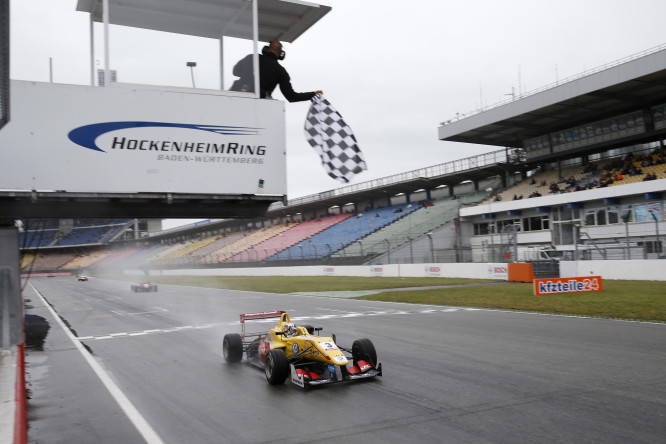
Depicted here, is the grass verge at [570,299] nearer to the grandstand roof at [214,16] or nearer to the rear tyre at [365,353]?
the rear tyre at [365,353]

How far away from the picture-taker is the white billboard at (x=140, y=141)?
431 cm

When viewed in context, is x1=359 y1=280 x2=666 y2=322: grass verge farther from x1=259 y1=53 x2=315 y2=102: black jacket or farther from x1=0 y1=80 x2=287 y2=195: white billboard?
x1=0 y1=80 x2=287 y2=195: white billboard

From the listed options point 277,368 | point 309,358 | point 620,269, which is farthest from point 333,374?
point 620,269

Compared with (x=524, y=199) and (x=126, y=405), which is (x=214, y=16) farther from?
(x=524, y=199)

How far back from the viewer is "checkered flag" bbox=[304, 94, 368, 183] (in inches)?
217

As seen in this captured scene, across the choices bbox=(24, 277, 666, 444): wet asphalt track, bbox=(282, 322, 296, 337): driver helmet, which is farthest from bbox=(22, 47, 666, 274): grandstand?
bbox=(282, 322, 296, 337): driver helmet

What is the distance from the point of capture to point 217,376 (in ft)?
27.5

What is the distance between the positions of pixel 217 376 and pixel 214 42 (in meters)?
5.19

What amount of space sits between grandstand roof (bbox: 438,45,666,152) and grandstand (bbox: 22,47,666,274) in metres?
0.07

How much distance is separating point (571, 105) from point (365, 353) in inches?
1260

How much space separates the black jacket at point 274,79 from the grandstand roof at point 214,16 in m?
0.29

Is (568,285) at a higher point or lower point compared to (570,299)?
higher

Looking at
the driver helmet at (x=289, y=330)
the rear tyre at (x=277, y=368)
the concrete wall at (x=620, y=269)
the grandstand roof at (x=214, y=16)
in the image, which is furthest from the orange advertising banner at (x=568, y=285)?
the grandstand roof at (x=214, y=16)

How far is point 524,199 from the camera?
3834cm
